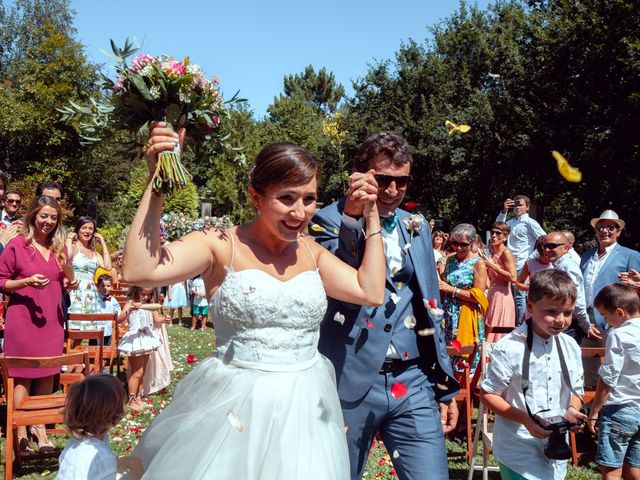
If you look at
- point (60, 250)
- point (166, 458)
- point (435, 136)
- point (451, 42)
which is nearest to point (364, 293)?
point (166, 458)

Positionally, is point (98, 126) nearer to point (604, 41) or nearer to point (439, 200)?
point (604, 41)

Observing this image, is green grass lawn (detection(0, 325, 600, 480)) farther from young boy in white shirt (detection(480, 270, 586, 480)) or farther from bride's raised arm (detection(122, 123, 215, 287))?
bride's raised arm (detection(122, 123, 215, 287))

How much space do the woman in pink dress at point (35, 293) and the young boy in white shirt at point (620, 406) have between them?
16.1 ft

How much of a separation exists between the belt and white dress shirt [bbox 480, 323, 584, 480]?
56cm

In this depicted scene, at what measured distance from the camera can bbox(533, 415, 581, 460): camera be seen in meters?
3.25

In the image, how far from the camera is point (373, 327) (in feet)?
10.7

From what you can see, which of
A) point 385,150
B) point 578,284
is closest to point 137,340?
point 578,284

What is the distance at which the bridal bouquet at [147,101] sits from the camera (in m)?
2.70

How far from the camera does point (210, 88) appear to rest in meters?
2.84

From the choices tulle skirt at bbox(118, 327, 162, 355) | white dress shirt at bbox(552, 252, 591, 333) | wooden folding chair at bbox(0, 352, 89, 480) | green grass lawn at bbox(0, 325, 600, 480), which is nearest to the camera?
Answer: wooden folding chair at bbox(0, 352, 89, 480)

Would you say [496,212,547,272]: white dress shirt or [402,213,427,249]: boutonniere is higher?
[496,212,547,272]: white dress shirt

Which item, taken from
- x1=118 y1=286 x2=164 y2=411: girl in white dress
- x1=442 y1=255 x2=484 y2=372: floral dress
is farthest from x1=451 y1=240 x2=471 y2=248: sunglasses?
x1=118 y1=286 x2=164 y2=411: girl in white dress

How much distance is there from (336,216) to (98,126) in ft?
4.22

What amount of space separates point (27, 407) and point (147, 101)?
3.98 m
